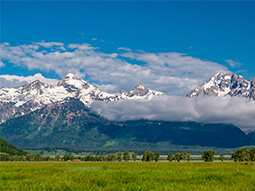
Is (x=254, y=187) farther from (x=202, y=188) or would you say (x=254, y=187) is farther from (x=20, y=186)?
(x=20, y=186)

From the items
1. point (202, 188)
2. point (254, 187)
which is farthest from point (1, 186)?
point (254, 187)

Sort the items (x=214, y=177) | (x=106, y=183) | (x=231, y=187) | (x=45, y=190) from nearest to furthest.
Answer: (x=45, y=190)
(x=231, y=187)
(x=106, y=183)
(x=214, y=177)

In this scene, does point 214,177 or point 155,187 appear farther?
point 214,177

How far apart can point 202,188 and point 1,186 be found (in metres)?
16.4

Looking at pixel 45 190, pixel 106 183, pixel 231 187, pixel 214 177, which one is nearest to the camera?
pixel 45 190

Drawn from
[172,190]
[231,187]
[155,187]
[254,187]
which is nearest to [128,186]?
[155,187]

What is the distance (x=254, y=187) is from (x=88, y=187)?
1354 cm

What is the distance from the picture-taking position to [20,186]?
70.9ft

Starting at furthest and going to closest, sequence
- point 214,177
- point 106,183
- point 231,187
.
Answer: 1. point 214,177
2. point 106,183
3. point 231,187

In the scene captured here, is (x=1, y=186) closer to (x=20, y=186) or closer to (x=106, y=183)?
(x=20, y=186)

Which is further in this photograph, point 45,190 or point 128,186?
point 128,186

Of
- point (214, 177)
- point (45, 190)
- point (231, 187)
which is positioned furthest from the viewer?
point (214, 177)

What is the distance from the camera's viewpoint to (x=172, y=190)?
66.5 ft

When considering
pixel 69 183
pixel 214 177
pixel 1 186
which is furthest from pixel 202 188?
pixel 1 186
